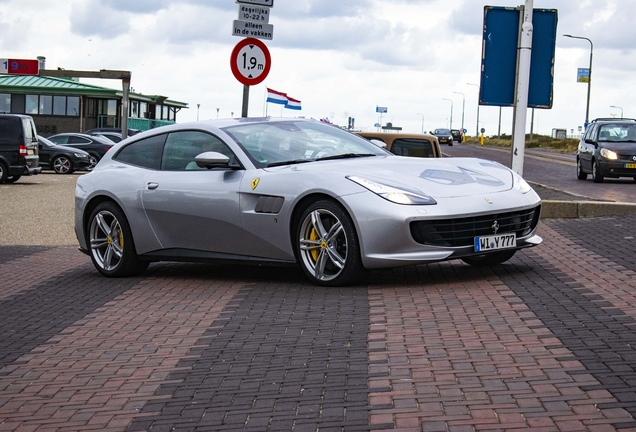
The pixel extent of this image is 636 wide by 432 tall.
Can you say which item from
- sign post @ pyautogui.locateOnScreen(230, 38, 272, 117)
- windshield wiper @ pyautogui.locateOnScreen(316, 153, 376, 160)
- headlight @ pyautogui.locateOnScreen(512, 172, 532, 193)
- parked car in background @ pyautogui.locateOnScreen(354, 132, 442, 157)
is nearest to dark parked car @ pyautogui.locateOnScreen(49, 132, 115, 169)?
parked car in background @ pyautogui.locateOnScreen(354, 132, 442, 157)

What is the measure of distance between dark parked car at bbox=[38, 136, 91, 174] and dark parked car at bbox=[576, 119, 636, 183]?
1696 cm

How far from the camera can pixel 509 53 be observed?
14.9m

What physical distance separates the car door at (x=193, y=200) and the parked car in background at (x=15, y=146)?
19421 millimetres

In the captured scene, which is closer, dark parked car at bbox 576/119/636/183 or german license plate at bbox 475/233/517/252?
german license plate at bbox 475/233/517/252

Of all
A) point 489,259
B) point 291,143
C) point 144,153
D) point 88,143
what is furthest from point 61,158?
point 489,259

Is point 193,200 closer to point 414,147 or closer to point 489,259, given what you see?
point 489,259

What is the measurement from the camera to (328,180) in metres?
7.81

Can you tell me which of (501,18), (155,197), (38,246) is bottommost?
(38,246)

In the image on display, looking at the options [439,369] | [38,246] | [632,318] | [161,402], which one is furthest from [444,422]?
[38,246]

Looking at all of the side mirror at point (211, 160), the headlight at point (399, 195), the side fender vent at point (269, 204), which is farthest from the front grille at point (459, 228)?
the side mirror at point (211, 160)

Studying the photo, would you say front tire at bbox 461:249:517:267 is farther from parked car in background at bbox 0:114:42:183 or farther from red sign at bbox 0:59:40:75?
red sign at bbox 0:59:40:75

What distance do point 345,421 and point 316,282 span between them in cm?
377

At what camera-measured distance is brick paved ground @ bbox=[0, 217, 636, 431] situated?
14.5ft

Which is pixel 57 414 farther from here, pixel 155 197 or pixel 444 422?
pixel 155 197
